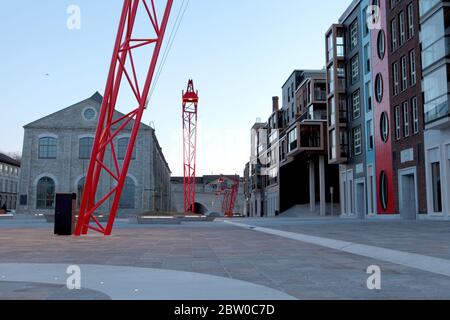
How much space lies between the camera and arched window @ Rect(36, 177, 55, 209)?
56.4 metres

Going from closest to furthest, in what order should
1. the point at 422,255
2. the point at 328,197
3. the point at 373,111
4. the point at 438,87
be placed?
the point at 422,255
the point at 438,87
the point at 373,111
the point at 328,197

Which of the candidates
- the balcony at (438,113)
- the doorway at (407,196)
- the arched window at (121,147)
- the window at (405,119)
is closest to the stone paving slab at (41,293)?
the balcony at (438,113)

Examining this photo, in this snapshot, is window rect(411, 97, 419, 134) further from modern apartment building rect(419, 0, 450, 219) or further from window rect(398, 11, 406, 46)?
window rect(398, 11, 406, 46)

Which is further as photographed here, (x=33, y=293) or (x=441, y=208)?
(x=441, y=208)

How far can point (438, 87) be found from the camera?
29.1 metres

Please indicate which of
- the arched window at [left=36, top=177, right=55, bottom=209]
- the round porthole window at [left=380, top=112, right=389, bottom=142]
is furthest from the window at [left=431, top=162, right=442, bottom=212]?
the arched window at [left=36, top=177, right=55, bottom=209]

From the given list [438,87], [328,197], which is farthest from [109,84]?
[328,197]

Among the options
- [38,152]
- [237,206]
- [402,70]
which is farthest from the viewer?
[237,206]

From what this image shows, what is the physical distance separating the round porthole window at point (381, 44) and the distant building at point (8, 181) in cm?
7846

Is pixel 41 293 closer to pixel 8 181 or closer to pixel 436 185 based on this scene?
pixel 436 185

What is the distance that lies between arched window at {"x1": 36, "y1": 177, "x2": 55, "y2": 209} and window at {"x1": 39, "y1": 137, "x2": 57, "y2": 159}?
2719 mm

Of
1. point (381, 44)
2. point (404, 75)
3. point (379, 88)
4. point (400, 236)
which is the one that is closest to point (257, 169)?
point (379, 88)

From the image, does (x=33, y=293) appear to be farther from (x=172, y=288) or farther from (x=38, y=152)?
(x=38, y=152)
